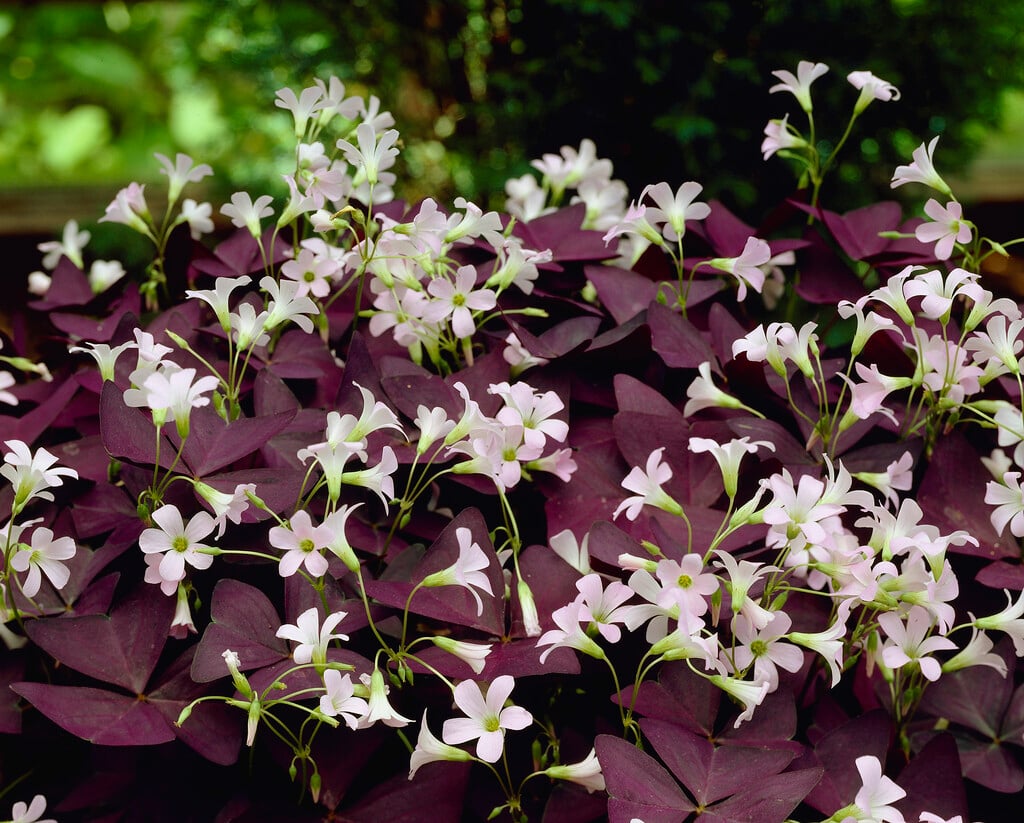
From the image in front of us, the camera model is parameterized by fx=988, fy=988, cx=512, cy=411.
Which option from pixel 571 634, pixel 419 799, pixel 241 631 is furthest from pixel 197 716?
pixel 571 634

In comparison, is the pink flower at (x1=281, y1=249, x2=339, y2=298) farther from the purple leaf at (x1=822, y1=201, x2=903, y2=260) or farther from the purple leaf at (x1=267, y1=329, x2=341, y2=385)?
the purple leaf at (x1=822, y1=201, x2=903, y2=260)

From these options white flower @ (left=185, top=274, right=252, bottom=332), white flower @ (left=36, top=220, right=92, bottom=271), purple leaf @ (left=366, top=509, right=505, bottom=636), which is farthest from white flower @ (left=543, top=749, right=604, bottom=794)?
white flower @ (left=36, top=220, right=92, bottom=271)

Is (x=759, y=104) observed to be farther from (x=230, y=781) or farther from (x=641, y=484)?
(x=230, y=781)

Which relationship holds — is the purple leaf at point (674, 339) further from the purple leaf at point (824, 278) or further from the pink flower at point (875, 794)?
the pink flower at point (875, 794)

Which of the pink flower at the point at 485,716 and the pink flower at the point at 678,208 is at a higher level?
the pink flower at the point at 678,208

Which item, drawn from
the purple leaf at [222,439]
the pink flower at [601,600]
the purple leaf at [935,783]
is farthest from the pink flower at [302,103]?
the purple leaf at [935,783]
